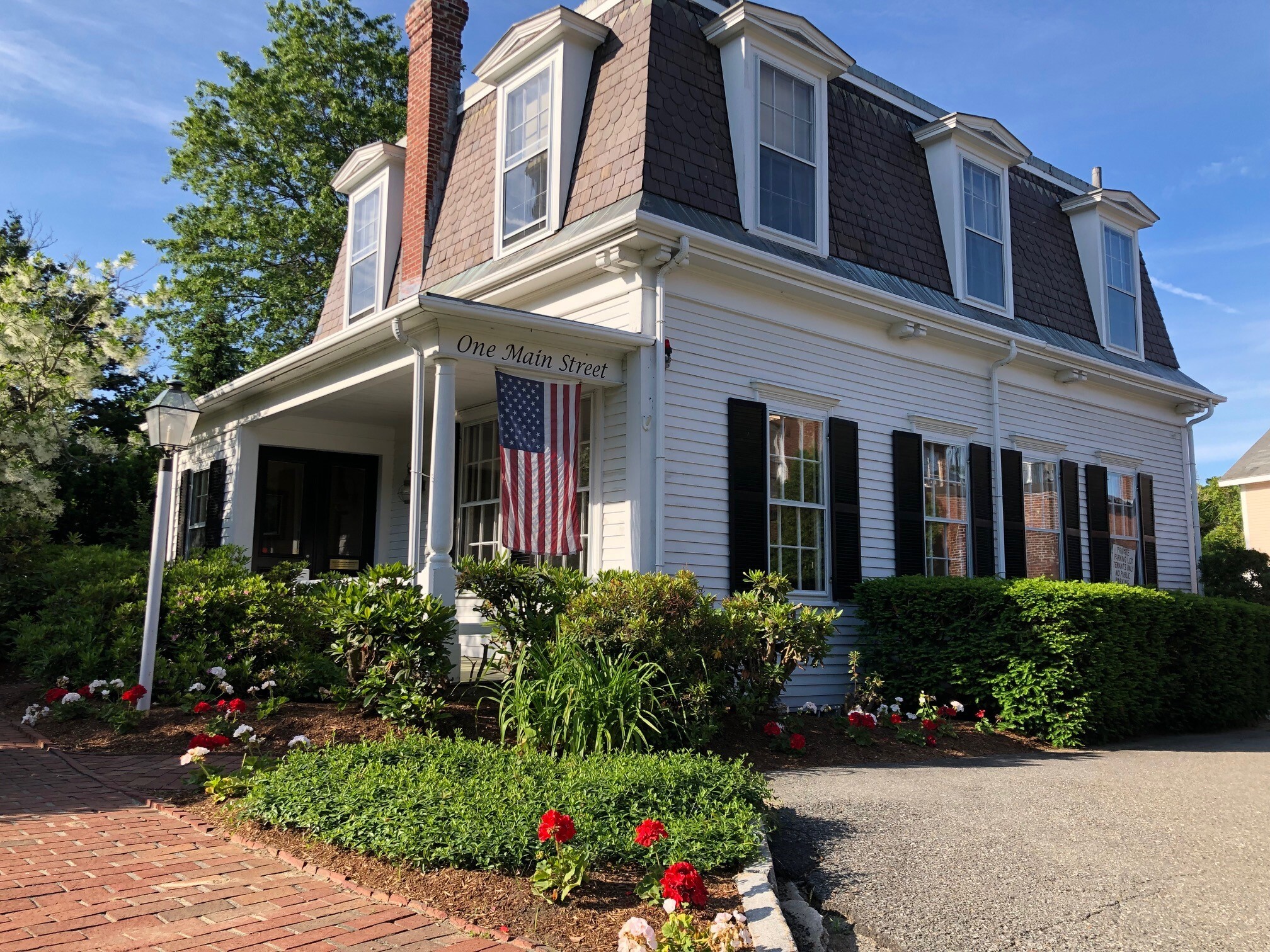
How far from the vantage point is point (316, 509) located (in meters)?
12.1

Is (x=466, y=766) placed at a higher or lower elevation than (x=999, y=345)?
lower

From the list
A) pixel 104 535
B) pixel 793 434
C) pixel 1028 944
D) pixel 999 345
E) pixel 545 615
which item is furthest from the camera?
pixel 104 535

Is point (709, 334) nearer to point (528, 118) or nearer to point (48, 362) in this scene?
point (528, 118)

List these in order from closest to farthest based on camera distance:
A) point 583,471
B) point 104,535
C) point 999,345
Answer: point 583,471 < point 999,345 < point 104,535

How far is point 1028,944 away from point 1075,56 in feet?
33.7

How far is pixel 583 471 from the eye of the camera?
30.0 ft

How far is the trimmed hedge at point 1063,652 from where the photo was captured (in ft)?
27.8

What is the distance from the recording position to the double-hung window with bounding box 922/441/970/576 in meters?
11.1

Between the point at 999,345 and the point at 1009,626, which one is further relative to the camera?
the point at 999,345

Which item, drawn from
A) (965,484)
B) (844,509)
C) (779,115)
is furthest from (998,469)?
(779,115)

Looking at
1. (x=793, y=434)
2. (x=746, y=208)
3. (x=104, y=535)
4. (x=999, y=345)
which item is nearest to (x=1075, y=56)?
(x=999, y=345)

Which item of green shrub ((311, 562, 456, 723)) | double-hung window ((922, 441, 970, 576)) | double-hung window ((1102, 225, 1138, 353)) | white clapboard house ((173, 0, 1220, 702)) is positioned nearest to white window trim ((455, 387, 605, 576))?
white clapboard house ((173, 0, 1220, 702))

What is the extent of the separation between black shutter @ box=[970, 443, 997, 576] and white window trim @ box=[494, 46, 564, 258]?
577 centimetres

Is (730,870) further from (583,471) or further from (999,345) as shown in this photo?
(999,345)
